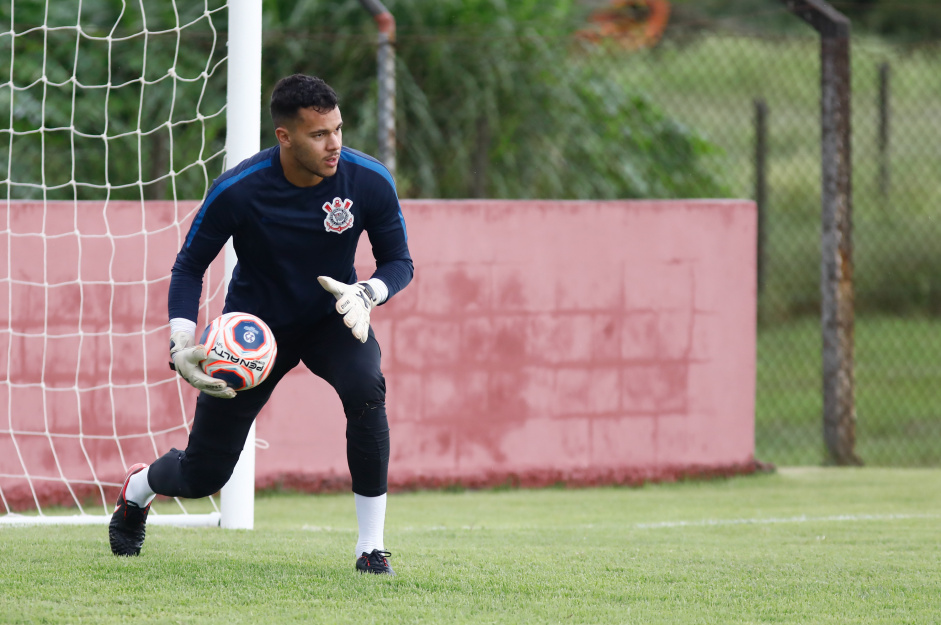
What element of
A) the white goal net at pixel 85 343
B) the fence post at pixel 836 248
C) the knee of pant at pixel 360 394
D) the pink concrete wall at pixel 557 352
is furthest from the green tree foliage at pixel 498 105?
the knee of pant at pixel 360 394

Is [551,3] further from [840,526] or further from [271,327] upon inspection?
[271,327]

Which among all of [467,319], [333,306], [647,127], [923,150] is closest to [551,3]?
[647,127]

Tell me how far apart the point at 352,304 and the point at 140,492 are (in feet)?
4.17

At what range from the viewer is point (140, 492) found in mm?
4242

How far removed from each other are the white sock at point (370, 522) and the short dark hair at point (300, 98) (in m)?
1.41

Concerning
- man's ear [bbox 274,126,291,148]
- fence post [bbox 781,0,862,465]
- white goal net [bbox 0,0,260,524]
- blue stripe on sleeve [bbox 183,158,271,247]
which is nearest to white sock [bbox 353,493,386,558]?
blue stripe on sleeve [bbox 183,158,271,247]

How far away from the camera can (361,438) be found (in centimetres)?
393

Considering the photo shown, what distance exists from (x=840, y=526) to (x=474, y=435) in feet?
8.34

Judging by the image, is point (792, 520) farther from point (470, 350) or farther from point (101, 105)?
point (101, 105)

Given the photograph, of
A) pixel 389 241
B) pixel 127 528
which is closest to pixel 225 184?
pixel 389 241

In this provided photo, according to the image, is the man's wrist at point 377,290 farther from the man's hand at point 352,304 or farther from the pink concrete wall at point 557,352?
the pink concrete wall at point 557,352

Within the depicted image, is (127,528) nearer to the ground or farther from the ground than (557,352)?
nearer to the ground

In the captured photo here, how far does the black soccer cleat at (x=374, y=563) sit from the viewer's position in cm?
396

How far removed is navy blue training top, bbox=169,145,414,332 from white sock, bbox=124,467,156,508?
72 cm
